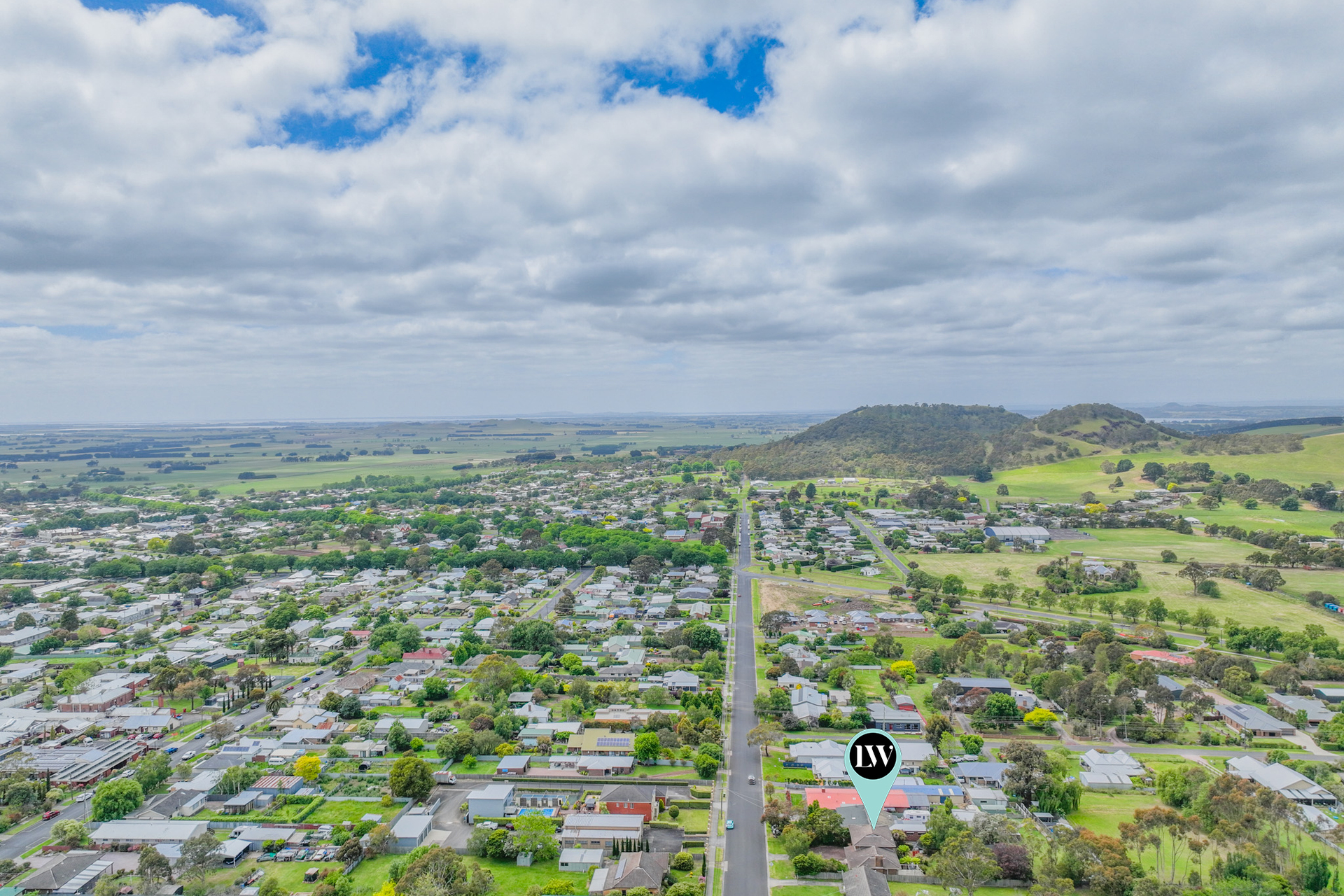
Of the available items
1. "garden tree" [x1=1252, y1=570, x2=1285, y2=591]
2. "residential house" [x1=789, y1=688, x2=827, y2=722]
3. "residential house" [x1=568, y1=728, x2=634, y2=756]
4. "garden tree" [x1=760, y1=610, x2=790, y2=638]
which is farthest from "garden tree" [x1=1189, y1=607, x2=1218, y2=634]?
"residential house" [x1=568, y1=728, x2=634, y2=756]

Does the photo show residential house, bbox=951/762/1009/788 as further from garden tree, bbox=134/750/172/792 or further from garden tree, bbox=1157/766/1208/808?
garden tree, bbox=134/750/172/792

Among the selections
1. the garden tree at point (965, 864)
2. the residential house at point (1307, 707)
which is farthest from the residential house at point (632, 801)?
the residential house at point (1307, 707)

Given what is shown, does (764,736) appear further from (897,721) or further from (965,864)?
(965,864)

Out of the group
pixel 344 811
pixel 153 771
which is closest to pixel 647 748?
pixel 344 811

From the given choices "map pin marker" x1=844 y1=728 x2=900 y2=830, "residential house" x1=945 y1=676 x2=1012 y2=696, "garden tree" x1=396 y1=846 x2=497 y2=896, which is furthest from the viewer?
"residential house" x1=945 y1=676 x2=1012 y2=696

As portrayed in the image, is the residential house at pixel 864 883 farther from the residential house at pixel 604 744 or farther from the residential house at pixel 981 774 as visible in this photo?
the residential house at pixel 604 744
